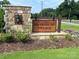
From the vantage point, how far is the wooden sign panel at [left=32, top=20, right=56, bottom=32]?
60.0 ft

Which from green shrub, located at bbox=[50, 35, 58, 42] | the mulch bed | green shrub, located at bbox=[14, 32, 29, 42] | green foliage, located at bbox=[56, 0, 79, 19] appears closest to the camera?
the mulch bed

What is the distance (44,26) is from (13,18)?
9.43ft

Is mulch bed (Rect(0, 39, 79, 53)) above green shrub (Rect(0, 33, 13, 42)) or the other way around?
the other way around

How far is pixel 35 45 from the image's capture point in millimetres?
14641

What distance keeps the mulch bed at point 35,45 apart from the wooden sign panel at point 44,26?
8.21 ft

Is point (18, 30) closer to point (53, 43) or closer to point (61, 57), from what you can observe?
point (53, 43)

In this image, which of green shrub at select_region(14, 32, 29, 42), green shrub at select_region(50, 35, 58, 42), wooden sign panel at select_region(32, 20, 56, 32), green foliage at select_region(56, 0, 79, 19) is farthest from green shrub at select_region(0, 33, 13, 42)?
green foliage at select_region(56, 0, 79, 19)

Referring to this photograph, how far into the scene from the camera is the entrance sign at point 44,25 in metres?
18.3

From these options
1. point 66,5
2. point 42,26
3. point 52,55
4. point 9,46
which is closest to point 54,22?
point 42,26

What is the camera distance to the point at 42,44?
14961 millimetres

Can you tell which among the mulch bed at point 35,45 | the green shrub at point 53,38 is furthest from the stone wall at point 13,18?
the mulch bed at point 35,45

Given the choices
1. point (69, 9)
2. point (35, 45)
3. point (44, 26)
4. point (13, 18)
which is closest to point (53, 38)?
point (35, 45)

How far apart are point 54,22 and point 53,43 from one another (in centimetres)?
368

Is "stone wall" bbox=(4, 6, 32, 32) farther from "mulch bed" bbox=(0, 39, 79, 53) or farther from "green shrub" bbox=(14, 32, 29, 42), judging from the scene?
"mulch bed" bbox=(0, 39, 79, 53)
